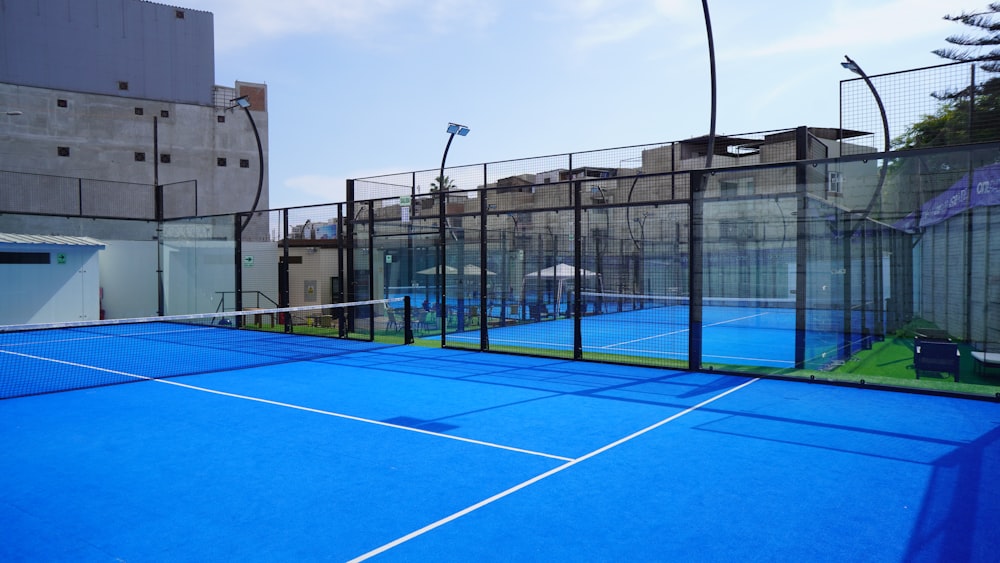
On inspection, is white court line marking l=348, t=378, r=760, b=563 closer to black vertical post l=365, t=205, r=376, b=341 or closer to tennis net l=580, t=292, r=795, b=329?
black vertical post l=365, t=205, r=376, b=341

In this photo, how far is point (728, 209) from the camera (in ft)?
67.5

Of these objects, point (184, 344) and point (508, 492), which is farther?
point (184, 344)

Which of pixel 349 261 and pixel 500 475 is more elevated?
pixel 349 261

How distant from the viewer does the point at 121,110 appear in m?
36.3

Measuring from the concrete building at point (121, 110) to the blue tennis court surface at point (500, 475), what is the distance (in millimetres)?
24156

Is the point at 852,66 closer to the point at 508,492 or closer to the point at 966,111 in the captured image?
the point at 966,111

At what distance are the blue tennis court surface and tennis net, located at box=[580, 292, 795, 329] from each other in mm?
9769

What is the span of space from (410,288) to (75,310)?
464 inches

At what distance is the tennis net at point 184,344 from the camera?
1156cm

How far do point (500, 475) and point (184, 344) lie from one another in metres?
13.1

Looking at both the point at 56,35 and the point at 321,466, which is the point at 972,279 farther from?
the point at 56,35

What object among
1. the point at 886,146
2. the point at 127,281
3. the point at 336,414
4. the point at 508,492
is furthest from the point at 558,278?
the point at 127,281

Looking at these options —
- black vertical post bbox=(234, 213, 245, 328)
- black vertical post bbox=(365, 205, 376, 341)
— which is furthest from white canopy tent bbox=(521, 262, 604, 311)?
black vertical post bbox=(234, 213, 245, 328)

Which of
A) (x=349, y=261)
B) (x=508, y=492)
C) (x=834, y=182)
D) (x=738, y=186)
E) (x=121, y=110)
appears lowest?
(x=508, y=492)
